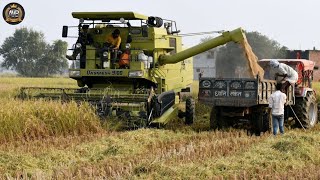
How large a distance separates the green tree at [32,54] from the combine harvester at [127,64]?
70.2 metres

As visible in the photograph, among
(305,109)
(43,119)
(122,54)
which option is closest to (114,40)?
(122,54)

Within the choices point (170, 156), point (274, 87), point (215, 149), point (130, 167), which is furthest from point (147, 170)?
point (274, 87)

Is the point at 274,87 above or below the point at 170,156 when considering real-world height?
above

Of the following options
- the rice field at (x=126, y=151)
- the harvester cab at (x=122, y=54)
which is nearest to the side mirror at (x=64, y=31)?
the harvester cab at (x=122, y=54)

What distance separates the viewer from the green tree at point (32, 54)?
84.1 m

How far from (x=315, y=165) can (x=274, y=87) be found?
4585mm

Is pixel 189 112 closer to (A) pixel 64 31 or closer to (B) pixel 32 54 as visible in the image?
(A) pixel 64 31

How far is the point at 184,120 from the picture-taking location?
1394cm

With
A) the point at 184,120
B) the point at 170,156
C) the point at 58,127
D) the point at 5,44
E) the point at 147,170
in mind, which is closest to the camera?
the point at 147,170

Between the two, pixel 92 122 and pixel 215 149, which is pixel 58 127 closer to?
pixel 92 122

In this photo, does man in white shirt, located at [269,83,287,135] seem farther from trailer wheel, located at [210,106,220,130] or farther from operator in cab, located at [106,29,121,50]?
operator in cab, located at [106,29,121,50]

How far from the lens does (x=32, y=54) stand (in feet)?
288

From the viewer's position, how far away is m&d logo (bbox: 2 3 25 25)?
1361 cm

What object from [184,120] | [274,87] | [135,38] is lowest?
[184,120]
